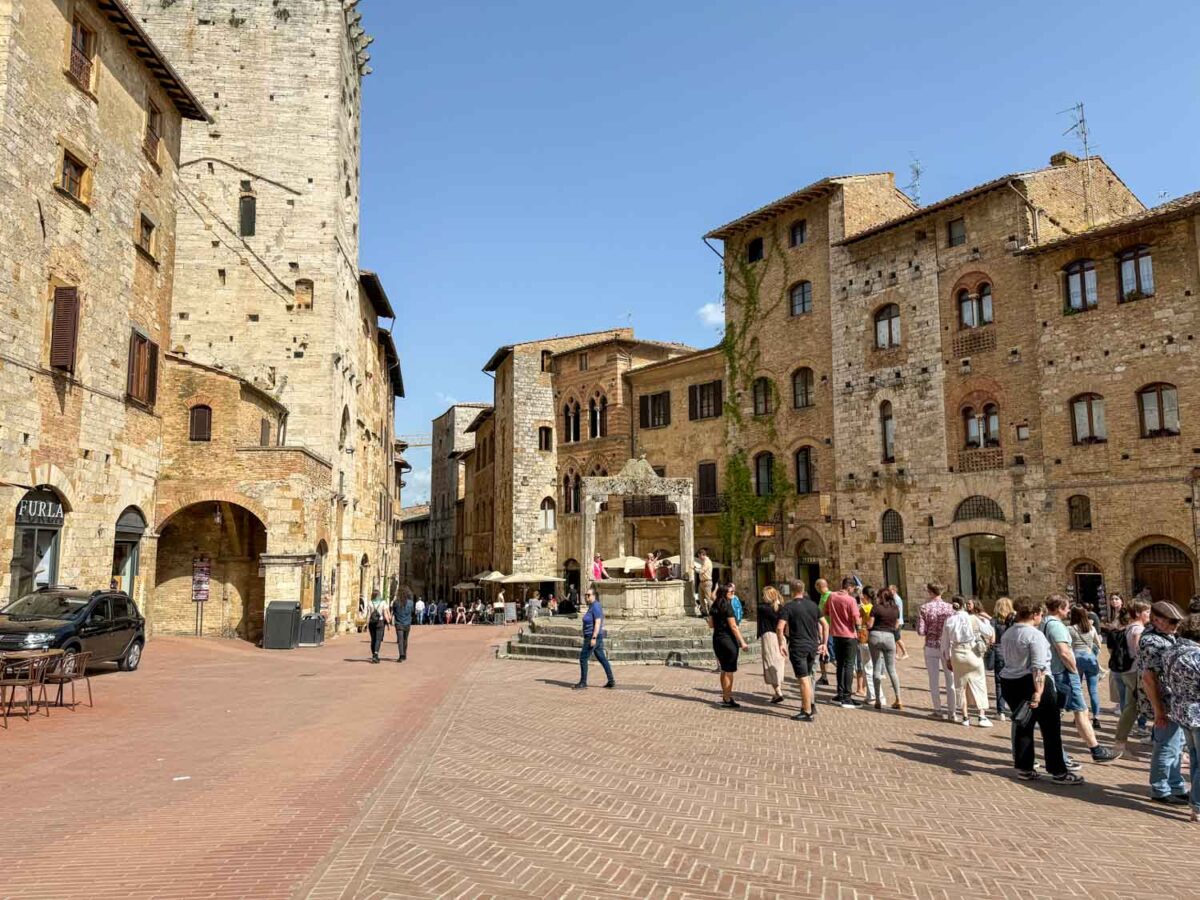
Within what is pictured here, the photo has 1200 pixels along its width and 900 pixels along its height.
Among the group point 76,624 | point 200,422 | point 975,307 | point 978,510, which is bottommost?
point 76,624

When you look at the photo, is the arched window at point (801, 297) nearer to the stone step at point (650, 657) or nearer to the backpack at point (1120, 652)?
the stone step at point (650, 657)

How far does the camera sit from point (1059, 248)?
24.3 metres

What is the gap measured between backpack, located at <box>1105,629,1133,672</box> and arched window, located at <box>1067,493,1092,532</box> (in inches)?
604

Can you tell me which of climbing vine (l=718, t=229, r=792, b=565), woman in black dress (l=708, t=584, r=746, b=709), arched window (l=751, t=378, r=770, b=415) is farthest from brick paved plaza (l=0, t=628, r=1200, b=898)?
arched window (l=751, t=378, r=770, b=415)

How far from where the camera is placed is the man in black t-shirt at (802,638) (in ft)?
35.2

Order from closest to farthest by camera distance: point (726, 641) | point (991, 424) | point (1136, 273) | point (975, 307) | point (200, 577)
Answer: point (726, 641) → point (200, 577) → point (1136, 273) → point (991, 424) → point (975, 307)

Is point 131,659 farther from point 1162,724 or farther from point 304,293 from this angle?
point 1162,724

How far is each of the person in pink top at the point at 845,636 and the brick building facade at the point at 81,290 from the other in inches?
564

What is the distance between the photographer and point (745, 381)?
34.2 m

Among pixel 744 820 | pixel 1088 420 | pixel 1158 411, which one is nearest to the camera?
pixel 744 820

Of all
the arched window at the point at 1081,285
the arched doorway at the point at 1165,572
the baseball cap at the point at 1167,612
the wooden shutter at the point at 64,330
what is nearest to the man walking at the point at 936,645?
the baseball cap at the point at 1167,612

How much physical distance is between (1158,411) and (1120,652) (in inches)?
617

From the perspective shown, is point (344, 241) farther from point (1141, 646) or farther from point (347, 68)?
point (1141, 646)

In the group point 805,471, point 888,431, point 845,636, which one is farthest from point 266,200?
point 845,636
